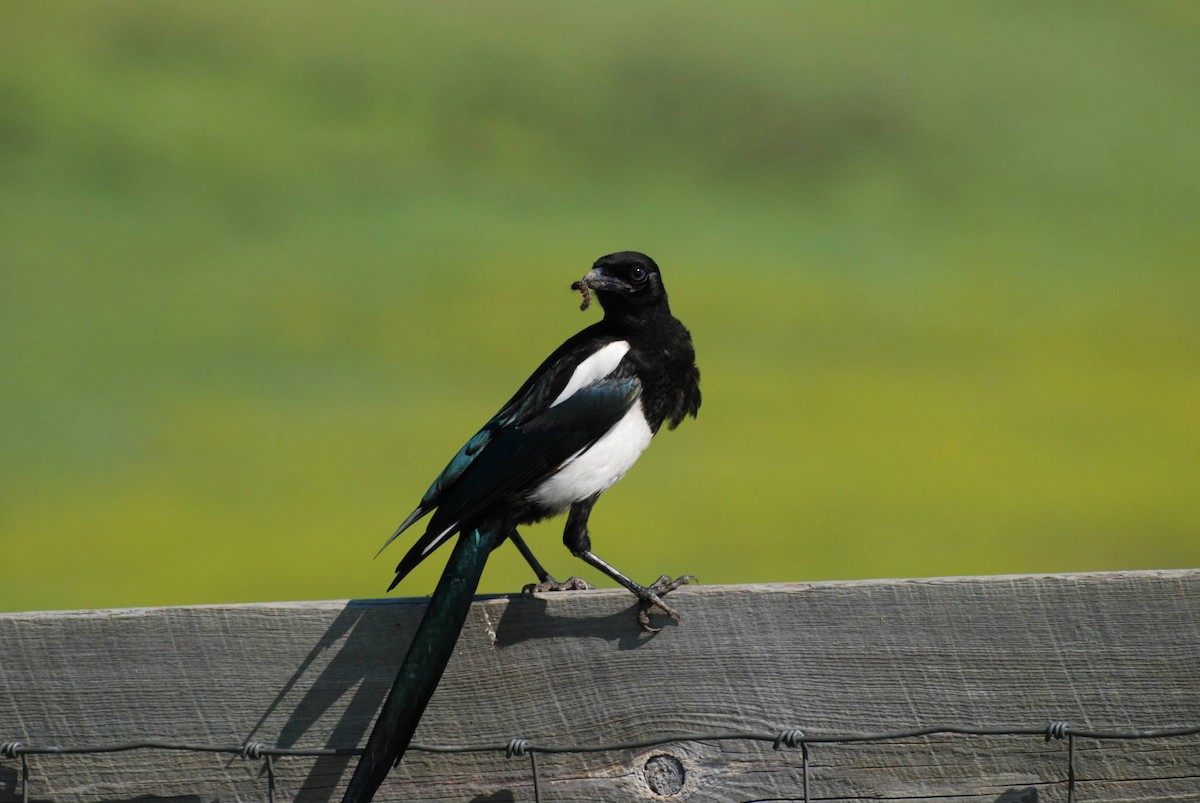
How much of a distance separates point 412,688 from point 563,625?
0.24 m

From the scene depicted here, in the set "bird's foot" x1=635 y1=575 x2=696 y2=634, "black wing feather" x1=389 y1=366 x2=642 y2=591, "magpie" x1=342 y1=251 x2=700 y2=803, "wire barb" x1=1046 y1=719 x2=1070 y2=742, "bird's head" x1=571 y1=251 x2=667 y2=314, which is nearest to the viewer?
"wire barb" x1=1046 y1=719 x2=1070 y2=742

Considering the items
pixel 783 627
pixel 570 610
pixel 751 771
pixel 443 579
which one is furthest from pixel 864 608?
pixel 443 579

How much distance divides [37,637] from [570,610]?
81 cm

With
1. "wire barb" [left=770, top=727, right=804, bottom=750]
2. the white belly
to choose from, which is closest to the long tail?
"wire barb" [left=770, top=727, right=804, bottom=750]

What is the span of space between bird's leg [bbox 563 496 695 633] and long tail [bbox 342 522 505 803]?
29 centimetres

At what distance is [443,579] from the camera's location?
2.22 metres

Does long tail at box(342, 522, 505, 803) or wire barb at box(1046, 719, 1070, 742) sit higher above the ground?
wire barb at box(1046, 719, 1070, 742)

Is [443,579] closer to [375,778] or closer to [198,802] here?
[375,778]

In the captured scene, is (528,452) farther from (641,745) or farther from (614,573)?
(641,745)

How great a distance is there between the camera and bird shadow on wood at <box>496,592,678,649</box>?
2062 millimetres

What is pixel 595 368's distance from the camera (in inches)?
123

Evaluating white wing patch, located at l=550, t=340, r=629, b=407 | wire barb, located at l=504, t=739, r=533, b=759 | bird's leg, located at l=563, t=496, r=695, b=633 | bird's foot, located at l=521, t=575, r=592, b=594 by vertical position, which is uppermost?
white wing patch, located at l=550, t=340, r=629, b=407

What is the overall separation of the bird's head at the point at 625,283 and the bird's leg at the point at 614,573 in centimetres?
54

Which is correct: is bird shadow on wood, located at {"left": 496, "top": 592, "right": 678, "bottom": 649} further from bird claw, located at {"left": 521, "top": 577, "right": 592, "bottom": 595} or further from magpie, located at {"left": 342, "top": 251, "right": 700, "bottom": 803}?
bird claw, located at {"left": 521, "top": 577, "right": 592, "bottom": 595}
